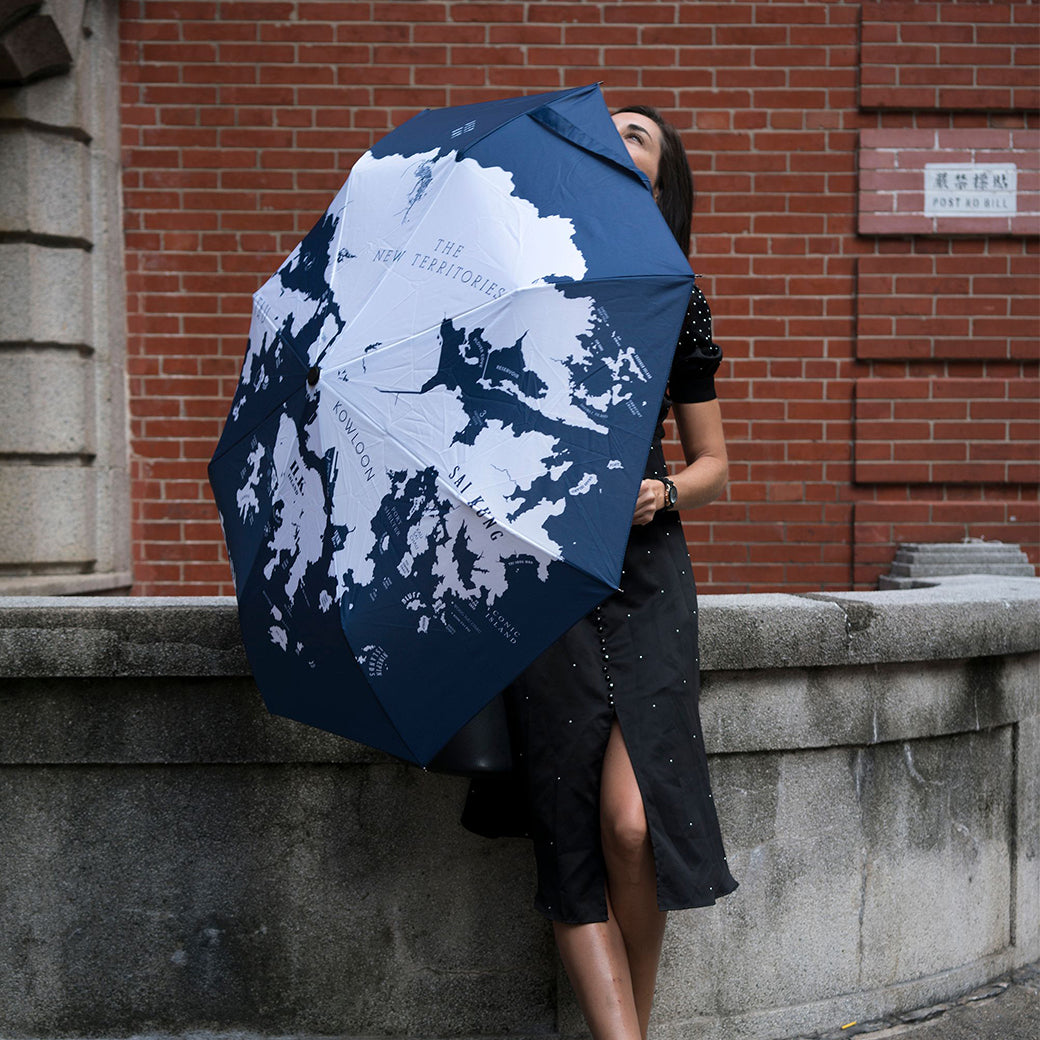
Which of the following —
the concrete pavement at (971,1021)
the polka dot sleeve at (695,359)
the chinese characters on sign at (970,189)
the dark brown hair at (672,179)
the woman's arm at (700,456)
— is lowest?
the concrete pavement at (971,1021)

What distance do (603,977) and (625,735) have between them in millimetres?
460

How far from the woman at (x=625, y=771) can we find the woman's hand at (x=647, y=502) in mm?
28

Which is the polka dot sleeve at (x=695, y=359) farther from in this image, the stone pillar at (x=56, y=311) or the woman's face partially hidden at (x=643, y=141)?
the stone pillar at (x=56, y=311)

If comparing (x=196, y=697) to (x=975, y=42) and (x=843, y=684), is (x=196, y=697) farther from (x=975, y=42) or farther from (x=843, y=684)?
(x=975, y=42)

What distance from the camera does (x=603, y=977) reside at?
210cm

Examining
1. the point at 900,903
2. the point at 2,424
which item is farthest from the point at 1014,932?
the point at 2,424

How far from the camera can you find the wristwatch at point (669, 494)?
2.04m

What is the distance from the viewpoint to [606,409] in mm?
1660

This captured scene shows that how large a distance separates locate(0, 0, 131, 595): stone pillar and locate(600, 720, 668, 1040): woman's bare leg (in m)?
3.03

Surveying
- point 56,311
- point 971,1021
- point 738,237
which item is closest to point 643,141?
point 971,1021

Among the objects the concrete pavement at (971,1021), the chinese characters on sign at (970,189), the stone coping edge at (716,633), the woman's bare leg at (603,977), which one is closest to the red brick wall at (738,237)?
the chinese characters on sign at (970,189)

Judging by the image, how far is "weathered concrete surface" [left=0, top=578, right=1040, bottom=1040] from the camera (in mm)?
2559

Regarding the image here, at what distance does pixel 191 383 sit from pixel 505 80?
182cm

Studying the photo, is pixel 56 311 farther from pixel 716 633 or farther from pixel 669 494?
pixel 669 494
